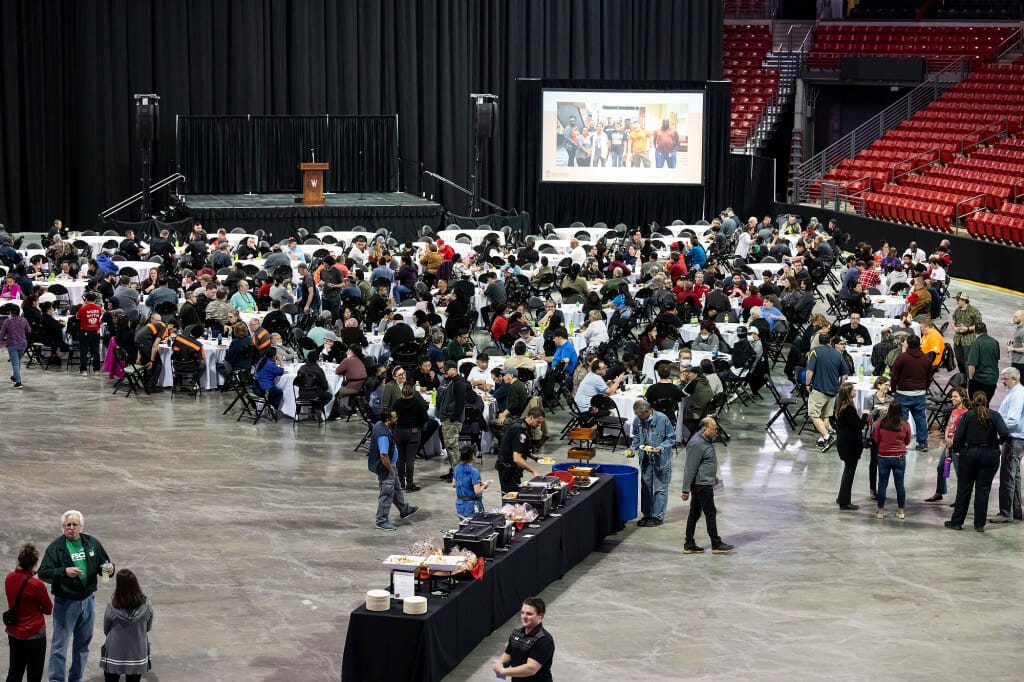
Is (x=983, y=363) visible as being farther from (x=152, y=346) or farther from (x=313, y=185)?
(x=313, y=185)

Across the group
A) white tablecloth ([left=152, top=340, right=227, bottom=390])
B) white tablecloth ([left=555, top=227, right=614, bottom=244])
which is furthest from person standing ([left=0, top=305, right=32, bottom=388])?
white tablecloth ([left=555, top=227, right=614, bottom=244])

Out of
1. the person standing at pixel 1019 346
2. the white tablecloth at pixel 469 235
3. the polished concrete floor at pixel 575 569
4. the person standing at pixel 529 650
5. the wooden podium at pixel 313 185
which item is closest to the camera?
the person standing at pixel 529 650

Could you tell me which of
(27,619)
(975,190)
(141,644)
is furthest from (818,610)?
(975,190)

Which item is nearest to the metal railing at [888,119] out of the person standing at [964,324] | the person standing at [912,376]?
the person standing at [964,324]

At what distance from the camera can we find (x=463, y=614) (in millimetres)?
10094

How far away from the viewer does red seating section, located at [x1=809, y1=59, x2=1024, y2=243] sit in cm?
3100

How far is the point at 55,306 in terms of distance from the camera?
71.5 ft

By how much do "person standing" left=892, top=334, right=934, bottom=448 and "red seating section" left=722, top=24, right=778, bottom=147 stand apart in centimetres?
2599

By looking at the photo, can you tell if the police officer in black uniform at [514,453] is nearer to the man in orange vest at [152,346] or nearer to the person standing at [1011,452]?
the person standing at [1011,452]

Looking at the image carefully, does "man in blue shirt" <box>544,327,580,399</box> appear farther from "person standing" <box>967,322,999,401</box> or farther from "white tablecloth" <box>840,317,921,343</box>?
"person standing" <box>967,322,999,401</box>

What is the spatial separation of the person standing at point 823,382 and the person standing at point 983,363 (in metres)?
1.73

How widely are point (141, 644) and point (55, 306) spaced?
1366cm

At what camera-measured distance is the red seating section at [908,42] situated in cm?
4109

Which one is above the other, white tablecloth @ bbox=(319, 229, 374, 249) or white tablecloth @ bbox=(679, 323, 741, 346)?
white tablecloth @ bbox=(319, 229, 374, 249)
